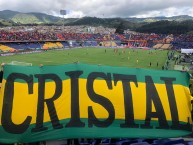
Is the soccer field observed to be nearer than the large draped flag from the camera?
No

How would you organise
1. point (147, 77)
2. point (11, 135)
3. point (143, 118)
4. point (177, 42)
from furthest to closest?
point (177, 42)
point (147, 77)
point (143, 118)
point (11, 135)

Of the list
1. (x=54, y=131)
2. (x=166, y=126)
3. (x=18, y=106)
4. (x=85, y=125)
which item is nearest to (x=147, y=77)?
(x=166, y=126)

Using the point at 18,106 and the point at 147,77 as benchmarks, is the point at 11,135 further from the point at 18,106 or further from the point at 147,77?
the point at 147,77

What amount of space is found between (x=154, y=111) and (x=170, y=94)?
0.62 metres

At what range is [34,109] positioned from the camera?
6746 millimetres

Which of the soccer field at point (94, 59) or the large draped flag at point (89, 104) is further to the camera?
the soccer field at point (94, 59)

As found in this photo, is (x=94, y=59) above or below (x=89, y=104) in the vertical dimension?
below

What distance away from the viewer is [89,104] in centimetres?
691

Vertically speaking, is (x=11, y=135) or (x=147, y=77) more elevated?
(x=147, y=77)

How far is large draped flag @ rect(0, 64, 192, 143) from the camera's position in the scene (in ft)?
21.9

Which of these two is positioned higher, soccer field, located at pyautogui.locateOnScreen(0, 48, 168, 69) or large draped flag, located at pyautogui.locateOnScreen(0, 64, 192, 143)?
large draped flag, located at pyautogui.locateOnScreen(0, 64, 192, 143)

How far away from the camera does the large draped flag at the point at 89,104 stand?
666cm

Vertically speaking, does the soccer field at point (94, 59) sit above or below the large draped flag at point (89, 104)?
below

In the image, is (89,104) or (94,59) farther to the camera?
(94,59)
